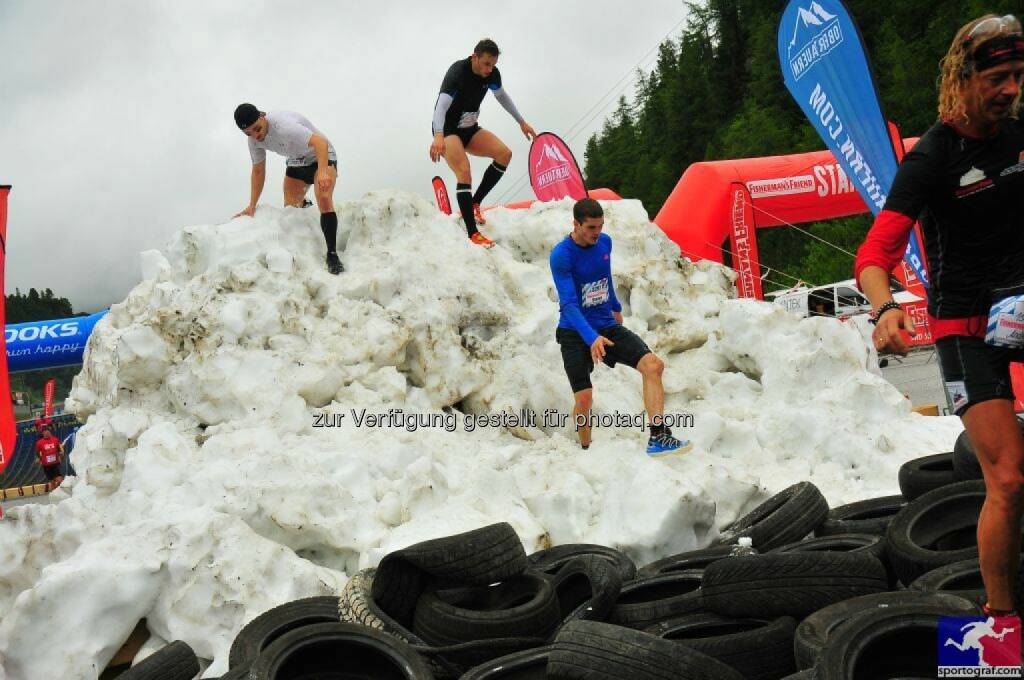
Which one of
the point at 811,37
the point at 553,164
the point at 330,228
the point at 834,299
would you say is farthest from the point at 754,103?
the point at 330,228

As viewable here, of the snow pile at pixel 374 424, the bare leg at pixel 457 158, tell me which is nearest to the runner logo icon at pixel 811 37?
the snow pile at pixel 374 424

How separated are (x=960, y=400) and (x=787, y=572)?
1260 millimetres

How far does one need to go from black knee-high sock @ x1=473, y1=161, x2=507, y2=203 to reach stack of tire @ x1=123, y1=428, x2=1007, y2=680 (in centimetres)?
393

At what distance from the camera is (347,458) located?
5.49 metres

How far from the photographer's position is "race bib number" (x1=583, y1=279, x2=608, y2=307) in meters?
6.06

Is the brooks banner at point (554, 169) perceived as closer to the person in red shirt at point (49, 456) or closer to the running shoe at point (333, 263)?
the running shoe at point (333, 263)

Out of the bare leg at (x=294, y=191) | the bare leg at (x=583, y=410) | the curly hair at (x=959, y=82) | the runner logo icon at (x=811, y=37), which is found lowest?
the bare leg at (x=583, y=410)

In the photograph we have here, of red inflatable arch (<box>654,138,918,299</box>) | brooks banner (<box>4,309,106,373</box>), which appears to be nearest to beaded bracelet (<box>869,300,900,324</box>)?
red inflatable arch (<box>654,138,918,299</box>)

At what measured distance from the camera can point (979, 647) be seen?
268 centimetres

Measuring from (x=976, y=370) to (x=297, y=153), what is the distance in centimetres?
581

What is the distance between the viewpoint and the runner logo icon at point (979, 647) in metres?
2.56

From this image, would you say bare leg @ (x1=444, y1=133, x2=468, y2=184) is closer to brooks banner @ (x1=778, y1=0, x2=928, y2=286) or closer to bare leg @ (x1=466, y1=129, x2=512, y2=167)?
bare leg @ (x1=466, y1=129, x2=512, y2=167)

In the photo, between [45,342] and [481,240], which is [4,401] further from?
[45,342]

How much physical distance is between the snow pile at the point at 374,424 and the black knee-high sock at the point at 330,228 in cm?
20
